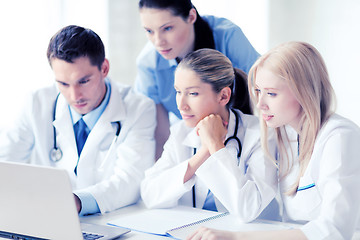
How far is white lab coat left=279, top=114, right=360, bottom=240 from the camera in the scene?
1.22 metres

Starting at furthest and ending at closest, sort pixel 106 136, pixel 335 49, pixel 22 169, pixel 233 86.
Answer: pixel 335 49, pixel 106 136, pixel 233 86, pixel 22 169

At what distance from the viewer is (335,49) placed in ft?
12.3

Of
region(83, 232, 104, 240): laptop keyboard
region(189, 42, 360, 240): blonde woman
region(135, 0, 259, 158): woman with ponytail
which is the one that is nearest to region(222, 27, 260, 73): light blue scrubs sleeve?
region(135, 0, 259, 158): woman with ponytail

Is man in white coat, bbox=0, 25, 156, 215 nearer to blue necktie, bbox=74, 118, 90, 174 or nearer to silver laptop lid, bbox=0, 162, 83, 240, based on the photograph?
blue necktie, bbox=74, 118, 90, 174

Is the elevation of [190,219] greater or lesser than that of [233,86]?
lesser

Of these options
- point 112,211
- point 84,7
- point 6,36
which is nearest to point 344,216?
point 112,211

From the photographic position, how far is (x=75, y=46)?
1.74 metres

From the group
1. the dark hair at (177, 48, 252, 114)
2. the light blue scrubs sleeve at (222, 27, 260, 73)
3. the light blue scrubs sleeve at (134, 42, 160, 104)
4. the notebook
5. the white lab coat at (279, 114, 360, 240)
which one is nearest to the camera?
the white lab coat at (279, 114, 360, 240)

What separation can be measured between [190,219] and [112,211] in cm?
31

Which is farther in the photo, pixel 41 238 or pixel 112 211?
pixel 112 211

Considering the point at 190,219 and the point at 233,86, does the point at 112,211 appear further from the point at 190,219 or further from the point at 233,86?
the point at 233,86

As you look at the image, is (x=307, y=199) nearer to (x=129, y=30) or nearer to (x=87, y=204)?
(x=87, y=204)

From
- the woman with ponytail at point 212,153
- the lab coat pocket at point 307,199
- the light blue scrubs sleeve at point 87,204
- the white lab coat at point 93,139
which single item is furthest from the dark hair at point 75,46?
the lab coat pocket at point 307,199

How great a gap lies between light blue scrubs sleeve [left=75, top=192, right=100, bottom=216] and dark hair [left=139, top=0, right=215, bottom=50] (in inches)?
31.4
